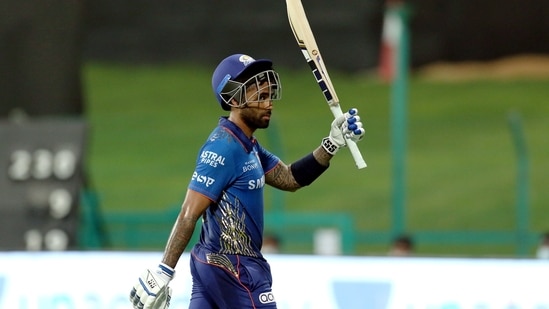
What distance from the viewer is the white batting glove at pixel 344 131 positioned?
7594 millimetres

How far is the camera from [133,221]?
15.5 m

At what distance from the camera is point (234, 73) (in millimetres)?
7344

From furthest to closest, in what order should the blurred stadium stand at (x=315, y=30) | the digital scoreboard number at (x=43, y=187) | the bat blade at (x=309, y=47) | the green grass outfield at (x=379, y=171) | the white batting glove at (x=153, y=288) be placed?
the blurred stadium stand at (x=315, y=30)
the green grass outfield at (x=379, y=171)
the digital scoreboard number at (x=43, y=187)
the bat blade at (x=309, y=47)
the white batting glove at (x=153, y=288)

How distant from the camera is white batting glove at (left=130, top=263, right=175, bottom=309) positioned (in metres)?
7.18

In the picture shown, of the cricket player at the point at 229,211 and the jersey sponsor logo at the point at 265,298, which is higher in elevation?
the cricket player at the point at 229,211

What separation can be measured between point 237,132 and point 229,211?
0.42 meters

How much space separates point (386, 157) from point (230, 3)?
26.7 feet

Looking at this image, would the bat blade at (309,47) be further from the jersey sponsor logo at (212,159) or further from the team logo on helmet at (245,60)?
the jersey sponsor logo at (212,159)

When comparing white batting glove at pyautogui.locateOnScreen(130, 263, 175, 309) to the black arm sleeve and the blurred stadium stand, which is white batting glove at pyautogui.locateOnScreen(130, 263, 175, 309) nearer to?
the black arm sleeve

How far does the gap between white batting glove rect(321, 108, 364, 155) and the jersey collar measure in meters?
0.55

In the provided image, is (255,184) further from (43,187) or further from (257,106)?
(43,187)

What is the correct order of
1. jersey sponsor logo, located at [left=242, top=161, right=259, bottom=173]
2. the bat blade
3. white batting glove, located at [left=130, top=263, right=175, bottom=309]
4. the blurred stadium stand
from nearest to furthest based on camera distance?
white batting glove, located at [left=130, top=263, right=175, bottom=309], jersey sponsor logo, located at [left=242, top=161, right=259, bottom=173], the bat blade, the blurred stadium stand

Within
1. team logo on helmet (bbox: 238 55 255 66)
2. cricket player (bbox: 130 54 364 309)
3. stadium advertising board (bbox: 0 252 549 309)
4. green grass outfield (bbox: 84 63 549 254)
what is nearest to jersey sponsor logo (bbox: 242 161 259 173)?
cricket player (bbox: 130 54 364 309)

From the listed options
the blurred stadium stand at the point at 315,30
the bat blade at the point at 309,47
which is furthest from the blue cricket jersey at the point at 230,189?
the blurred stadium stand at the point at 315,30
